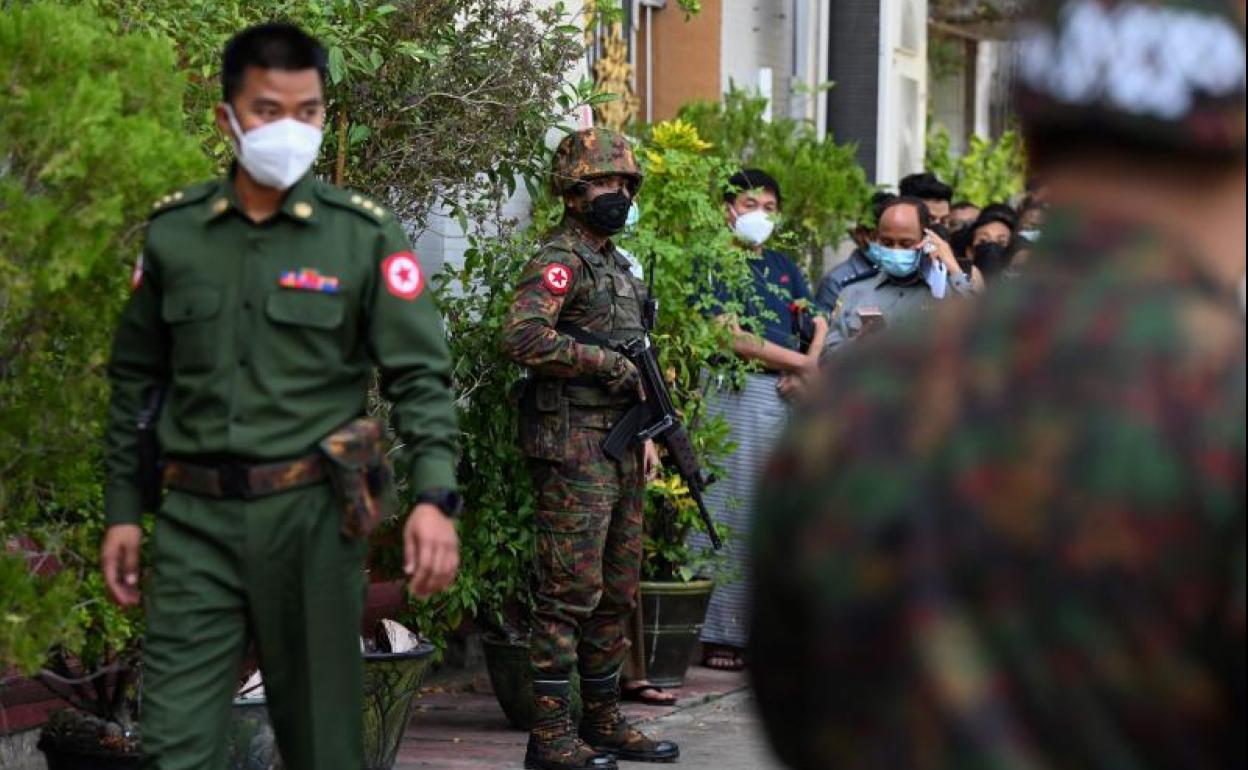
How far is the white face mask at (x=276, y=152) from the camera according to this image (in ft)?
15.8

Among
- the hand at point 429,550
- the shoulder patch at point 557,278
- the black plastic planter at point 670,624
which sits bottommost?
the black plastic planter at point 670,624

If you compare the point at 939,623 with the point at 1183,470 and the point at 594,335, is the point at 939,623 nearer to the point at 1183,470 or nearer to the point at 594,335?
the point at 1183,470

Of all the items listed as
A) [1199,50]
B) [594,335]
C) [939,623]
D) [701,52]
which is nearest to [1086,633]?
[939,623]

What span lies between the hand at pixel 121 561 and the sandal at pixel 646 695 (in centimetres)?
437

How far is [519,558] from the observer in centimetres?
799

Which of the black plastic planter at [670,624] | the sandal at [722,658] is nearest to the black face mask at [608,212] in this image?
the black plastic planter at [670,624]

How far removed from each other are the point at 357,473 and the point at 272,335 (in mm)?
346

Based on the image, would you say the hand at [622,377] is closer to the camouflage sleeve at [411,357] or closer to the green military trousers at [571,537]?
the green military trousers at [571,537]

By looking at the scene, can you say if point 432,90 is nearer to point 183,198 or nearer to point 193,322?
point 183,198

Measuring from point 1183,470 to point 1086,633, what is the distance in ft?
0.49

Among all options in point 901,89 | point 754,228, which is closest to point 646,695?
point 754,228

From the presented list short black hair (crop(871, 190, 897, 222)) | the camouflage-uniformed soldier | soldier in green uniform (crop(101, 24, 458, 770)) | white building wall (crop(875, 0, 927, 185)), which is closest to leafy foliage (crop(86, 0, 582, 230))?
soldier in green uniform (crop(101, 24, 458, 770))

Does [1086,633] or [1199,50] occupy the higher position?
[1199,50]

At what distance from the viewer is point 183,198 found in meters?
4.93
